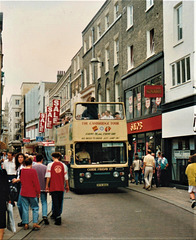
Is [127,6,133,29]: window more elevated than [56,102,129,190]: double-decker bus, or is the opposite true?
[127,6,133,29]: window

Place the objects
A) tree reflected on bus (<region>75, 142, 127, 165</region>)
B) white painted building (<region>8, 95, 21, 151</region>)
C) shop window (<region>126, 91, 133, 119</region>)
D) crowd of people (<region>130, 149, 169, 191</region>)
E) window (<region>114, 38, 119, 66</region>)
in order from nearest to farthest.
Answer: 1. tree reflected on bus (<region>75, 142, 127, 165</region>)
2. crowd of people (<region>130, 149, 169, 191</region>)
3. shop window (<region>126, 91, 133, 119</region>)
4. window (<region>114, 38, 119, 66</region>)
5. white painted building (<region>8, 95, 21, 151</region>)

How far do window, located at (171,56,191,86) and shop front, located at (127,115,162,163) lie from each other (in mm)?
2458

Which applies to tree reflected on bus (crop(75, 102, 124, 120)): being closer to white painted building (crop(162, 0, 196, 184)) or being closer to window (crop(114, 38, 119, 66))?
white painted building (crop(162, 0, 196, 184))

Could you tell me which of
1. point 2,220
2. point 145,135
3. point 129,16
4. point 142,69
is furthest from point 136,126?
point 2,220

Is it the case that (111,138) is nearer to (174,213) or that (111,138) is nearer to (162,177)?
(162,177)

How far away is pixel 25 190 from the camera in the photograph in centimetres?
952

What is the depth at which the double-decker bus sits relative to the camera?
56.7ft

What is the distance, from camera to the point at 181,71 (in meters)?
19.6

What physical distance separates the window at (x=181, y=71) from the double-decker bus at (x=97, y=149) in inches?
141

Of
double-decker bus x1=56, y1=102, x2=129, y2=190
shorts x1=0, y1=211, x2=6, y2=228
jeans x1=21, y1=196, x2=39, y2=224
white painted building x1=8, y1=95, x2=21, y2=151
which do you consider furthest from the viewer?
white painted building x1=8, y1=95, x2=21, y2=151

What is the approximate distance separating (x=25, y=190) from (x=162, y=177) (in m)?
12.2

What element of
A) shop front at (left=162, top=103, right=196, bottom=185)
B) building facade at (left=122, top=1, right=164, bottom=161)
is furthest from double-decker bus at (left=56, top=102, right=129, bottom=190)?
building facade at (left=122, top=1, right=164, bottom=161)

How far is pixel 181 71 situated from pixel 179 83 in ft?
1.93

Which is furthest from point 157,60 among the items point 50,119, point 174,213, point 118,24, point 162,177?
point 50,119
